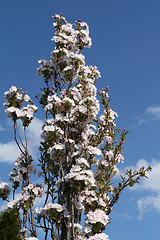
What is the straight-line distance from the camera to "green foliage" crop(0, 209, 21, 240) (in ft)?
18.5

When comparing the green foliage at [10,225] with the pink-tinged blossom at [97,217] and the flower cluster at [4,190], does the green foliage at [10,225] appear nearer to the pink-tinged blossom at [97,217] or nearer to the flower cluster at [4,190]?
the flower cluster at [4,190]

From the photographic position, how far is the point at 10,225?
231 inches

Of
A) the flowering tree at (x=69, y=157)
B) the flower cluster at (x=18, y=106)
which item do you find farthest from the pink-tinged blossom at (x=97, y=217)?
the flower cluster at (x=18, y=106)

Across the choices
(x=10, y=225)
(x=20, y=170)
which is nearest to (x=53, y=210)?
(x=10, y=225)

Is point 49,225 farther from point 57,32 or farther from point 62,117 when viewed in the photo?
point 57,32

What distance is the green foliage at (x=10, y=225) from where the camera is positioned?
18.5 ft

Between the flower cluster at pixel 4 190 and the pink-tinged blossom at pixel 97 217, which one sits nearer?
the pink-tinged blossom at pixel 97 217

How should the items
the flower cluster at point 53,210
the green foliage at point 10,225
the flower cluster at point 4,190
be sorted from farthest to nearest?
the flower cluster at point 4,190, the green foliage at point 10,225, the flower cluster at point 53,210

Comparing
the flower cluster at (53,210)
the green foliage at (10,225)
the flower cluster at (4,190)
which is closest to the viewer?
the flower cluster at (53,210)

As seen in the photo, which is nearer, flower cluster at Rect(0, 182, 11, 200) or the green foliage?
the green foliage

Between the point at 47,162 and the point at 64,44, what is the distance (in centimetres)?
324

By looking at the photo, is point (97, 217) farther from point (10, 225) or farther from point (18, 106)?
point (18, 106)

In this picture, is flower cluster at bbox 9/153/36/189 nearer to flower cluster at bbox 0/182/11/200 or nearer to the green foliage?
flower cluster at bbox 0/182/11/200

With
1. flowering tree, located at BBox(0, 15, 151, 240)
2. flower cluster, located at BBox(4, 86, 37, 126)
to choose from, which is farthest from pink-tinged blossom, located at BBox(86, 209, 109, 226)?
flower cluster, located at BBox(4, 86, 37, 126)
